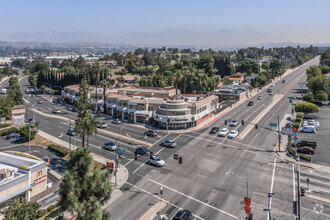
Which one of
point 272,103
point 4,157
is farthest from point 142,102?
point 272,103

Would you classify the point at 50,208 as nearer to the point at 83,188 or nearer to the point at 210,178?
the point at 83,188

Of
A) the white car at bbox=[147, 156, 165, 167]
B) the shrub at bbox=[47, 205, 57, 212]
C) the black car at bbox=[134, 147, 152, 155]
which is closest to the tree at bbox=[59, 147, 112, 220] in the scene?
the shrub at bbox=[47, 205, 57, 212]

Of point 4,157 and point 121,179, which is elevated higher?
point 4,157

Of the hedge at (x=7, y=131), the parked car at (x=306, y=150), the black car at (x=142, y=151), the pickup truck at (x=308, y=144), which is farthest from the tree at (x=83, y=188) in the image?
the hedge at (x=7, y=131)

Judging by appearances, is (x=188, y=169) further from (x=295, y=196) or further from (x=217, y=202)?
(x=295, y=196)

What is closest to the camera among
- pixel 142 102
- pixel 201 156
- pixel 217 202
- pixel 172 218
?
pixel 172 218

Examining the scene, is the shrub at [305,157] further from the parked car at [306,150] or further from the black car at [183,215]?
the black car at [183,215]

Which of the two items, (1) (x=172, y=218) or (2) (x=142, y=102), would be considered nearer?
(1) (x=172, y=218)

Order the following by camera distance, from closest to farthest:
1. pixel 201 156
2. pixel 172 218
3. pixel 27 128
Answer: pixel 172 218
pixel 201 156
pixel 27 128
